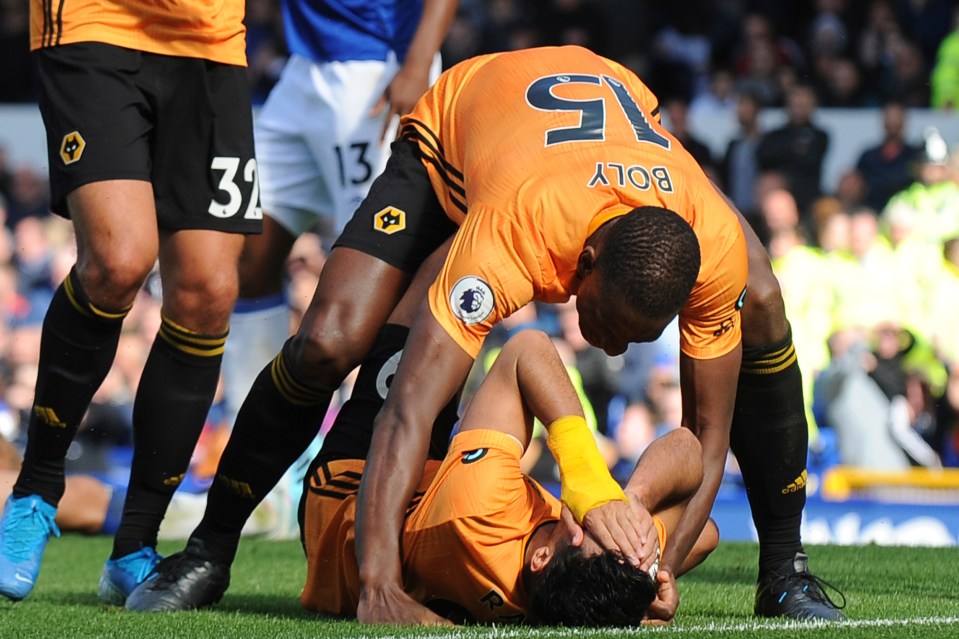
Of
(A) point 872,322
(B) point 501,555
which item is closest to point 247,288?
(B) point 501,555

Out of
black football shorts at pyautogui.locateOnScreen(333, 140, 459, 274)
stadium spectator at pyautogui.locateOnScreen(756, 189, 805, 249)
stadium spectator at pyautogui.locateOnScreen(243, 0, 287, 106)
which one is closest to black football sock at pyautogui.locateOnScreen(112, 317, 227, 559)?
black football shorts at pyautogui.locateOnScreen(333, 140, 459, 274)

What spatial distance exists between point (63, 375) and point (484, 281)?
1451mm

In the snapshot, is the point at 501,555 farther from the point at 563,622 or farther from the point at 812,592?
the point at 812,592

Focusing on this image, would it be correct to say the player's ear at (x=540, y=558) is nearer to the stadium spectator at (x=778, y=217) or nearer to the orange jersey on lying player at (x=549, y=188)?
the orange jersey on lying player at (x=549, y=188)

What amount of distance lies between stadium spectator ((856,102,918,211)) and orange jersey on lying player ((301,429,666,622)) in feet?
27.4

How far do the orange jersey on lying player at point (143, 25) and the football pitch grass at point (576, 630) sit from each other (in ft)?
5.52

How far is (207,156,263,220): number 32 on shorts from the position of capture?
504 cm

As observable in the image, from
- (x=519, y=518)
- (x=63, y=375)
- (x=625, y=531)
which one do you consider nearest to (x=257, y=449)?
(x=63, y=375)

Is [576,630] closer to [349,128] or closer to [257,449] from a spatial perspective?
[257,449]

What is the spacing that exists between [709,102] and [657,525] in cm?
1012

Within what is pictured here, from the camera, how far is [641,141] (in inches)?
179

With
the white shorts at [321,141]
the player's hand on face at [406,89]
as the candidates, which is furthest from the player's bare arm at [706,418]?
the white shorts at [321,141]

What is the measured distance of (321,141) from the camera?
6738mm

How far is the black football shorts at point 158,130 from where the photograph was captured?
4.72 m
